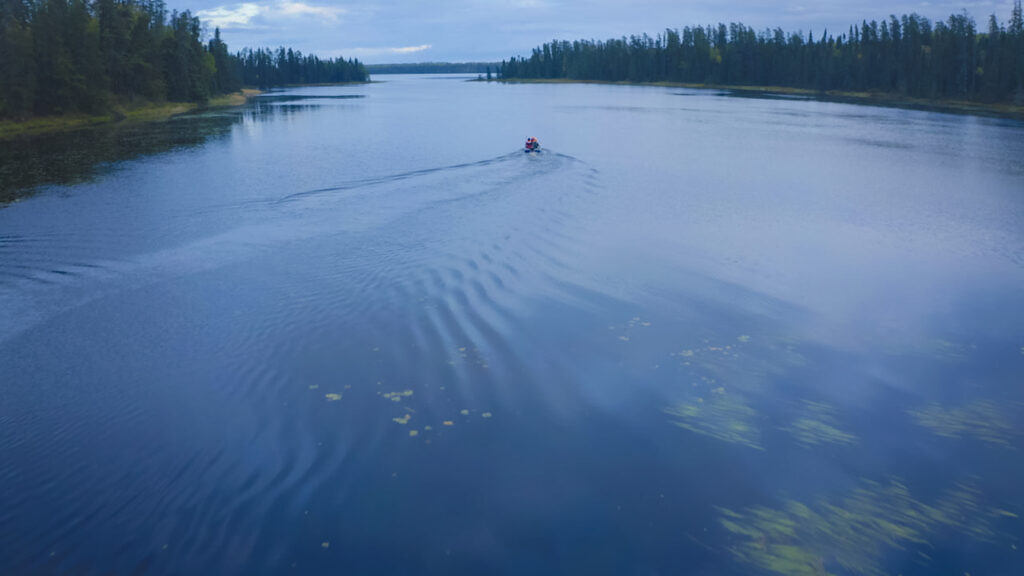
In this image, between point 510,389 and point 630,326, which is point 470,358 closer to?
point 510,389

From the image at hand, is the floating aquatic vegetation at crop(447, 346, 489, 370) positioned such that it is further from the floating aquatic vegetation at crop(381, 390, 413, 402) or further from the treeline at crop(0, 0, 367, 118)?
the treeline at crop(0, 0, 367, 118)

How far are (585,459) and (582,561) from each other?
6.48ft

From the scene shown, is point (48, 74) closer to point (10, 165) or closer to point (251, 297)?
point (10, 165)

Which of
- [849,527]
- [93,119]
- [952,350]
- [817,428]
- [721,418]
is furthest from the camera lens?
[93,119]

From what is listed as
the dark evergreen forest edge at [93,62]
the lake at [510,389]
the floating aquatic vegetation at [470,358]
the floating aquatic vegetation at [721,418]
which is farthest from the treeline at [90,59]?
the floating aquatic vegetation at [721,418]

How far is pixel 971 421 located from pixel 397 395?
9146 millimetres

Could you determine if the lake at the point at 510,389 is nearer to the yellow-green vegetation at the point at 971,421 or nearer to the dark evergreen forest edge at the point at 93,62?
the yellow-green vegetation at the point at 971,421

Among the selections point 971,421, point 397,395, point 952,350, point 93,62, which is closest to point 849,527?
point 971,421

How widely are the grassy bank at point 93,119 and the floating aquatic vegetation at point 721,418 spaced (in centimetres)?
6300

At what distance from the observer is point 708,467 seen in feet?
29.7

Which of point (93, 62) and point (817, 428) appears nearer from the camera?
point (817, 428)

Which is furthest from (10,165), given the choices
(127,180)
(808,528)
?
(808,528)

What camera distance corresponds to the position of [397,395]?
10.8 meters

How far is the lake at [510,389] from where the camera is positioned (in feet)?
25.1
